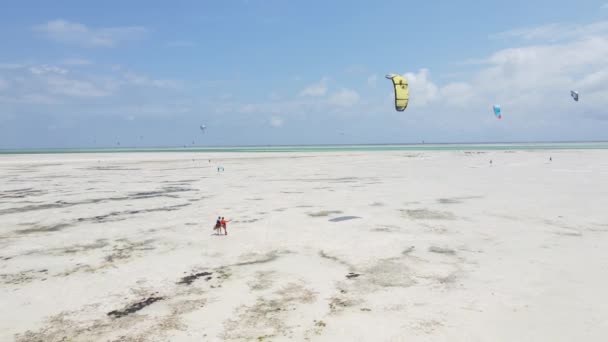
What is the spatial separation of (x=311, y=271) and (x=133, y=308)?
393 cm

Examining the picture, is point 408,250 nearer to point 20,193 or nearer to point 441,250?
point 441,250

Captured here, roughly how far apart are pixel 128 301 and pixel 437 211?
12878mm

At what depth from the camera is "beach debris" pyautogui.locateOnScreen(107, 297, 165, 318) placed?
6941mm

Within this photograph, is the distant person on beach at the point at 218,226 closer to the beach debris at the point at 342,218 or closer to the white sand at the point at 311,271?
the white sand at the point at 311,271

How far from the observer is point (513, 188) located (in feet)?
76.5

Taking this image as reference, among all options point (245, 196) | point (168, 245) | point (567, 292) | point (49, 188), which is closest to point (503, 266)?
point (567, 292)

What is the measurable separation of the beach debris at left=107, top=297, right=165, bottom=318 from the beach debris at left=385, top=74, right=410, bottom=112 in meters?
26.5

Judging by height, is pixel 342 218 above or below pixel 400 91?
below

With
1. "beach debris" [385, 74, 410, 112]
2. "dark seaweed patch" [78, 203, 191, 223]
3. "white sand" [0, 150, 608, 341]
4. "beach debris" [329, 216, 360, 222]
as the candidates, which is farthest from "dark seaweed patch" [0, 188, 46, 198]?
"beach debris" [385, 74, 410, 112]

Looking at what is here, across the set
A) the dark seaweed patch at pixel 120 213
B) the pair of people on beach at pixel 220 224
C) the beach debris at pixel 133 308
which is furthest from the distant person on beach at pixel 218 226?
the dark seaweed patch at pixel 120 213

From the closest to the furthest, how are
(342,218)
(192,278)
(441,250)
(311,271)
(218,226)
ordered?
(192,278)
(311,271)
(441,250)
(218,226)
(342,218)

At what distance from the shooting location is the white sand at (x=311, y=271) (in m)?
6.38

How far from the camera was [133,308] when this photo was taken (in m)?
7.17

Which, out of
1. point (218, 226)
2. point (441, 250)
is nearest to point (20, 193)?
point (218, 226)
